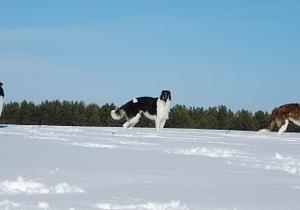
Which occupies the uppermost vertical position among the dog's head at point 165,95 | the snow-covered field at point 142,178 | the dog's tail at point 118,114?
the dog's head at point 165,95

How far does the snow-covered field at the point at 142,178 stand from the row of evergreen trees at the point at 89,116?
51.4 metres

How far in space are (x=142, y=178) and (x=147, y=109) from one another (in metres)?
15.0

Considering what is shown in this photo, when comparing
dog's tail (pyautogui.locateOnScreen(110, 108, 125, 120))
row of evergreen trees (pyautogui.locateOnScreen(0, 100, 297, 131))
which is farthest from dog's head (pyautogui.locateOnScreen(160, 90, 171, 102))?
row of evergreen trees (pyautogui.locateOnScreen(0, 100, 297, 131))

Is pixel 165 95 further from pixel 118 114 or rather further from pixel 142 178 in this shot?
pixel 142 178

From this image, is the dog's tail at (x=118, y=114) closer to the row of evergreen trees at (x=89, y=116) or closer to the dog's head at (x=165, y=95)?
the dog's head at (x=165, y=95)

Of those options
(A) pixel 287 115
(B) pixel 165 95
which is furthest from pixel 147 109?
(A) pixel 287 115

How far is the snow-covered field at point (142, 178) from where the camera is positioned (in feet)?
18.6

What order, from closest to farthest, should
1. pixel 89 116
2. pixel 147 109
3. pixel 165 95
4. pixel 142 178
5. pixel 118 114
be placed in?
1. pixel 142 178
2. pixel 165 95
3. pixel 147 109
4. pixel 118 114
5. pixel 89 116

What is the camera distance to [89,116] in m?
65.5

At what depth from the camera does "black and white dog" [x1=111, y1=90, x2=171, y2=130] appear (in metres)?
21.3

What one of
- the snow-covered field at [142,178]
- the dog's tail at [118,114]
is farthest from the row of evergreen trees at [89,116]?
the snow-covered field at [142,178]

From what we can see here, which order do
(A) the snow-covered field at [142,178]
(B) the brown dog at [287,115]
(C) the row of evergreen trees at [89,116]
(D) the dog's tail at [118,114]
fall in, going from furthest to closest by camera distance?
(C) the row of evergreen trees at [89,116] → (D) the dog's tail at [118,114] → (B) the brown dog at [287,115] → (A) the snow-covered field at [142,178]

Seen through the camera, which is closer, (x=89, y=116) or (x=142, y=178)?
(x=142, y=178)

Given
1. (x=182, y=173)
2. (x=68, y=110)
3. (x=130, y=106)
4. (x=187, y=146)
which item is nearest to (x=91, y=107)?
(x=68, y=110)
